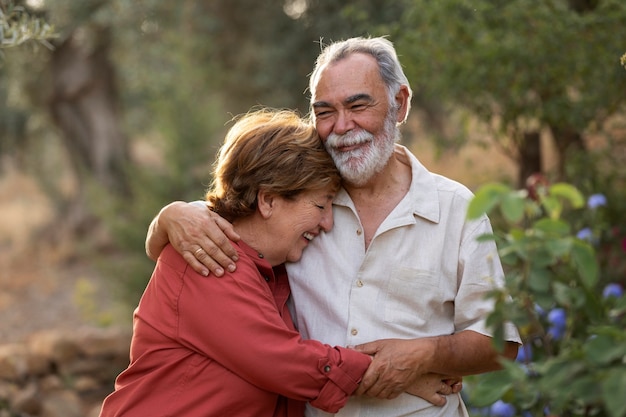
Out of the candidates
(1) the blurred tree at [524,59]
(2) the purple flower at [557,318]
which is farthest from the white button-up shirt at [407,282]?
(1) the blurred tree at [524,59]

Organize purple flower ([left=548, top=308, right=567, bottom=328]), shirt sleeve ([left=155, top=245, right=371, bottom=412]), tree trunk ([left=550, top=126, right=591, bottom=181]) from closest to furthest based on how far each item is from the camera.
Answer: shirt sleeve ([left=155, top=245, right=371, bottom=412])
purple flower ([left=548, top=308, right=567, bottom=328])
tree trunk ([left=550, top=126, right=591, bottom=181])

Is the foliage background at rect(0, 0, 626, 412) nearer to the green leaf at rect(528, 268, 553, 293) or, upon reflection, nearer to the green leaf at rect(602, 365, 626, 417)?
the green leaf at rect(528, 268, 553, 293)

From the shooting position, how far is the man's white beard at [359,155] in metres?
2.83

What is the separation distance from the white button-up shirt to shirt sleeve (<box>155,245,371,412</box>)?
8.2 inches

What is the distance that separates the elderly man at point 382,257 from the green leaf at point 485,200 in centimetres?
128

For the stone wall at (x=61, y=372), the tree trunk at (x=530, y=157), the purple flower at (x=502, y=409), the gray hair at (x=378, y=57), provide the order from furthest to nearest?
the tree trunk at (x=530, y=157), the stone wall at (x=61, y=372), the purple flower at (x=502, y=409), the gray hair at (x=378, y=57)

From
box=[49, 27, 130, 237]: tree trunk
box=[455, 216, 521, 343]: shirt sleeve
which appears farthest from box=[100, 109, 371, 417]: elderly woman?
box=[49, 27, 130, 237]: tree trunk

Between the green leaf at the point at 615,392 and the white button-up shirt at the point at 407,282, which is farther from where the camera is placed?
the white button-up shirt at the point at 407,282

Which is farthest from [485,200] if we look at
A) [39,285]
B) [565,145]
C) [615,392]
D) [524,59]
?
[39,285]

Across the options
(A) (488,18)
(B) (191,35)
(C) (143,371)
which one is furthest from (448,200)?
(B) (191,35)

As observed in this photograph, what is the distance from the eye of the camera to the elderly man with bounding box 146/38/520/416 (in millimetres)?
2705

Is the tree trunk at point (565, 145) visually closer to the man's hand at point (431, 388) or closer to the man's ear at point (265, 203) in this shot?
the man's hand at point (431, 388)

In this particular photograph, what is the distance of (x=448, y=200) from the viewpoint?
2.85 metres

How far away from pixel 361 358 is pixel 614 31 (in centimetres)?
360
